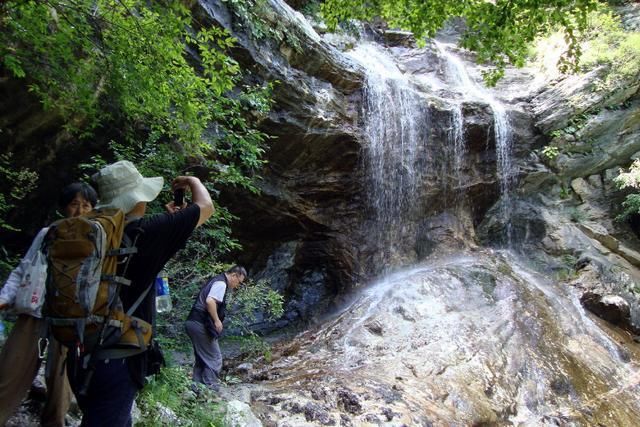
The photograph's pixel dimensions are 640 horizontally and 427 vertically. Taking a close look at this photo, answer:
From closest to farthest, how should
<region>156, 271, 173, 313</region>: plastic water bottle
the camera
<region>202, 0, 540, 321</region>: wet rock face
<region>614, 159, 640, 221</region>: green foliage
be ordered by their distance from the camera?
the camera, <region>156, 271, 173, 313</region>: plastic water bottle, <region>202, 0, 540, 321</region>: wet rock face, <region>614, 159, 640, 221</region>: green foliage

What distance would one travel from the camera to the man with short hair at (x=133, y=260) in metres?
1.87

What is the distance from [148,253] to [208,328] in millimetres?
3139

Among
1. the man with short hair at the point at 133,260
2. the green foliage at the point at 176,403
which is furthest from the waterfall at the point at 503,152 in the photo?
the man with short hair at the point at 133,260

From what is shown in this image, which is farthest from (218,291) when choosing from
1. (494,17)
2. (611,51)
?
(611,51)

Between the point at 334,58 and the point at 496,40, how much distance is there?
640 centimetres

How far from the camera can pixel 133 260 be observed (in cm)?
199

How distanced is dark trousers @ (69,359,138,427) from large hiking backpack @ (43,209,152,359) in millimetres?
66

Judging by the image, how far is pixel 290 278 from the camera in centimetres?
1161

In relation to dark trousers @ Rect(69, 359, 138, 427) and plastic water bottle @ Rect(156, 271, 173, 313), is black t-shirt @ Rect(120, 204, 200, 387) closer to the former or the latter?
dark trousers @ Rect(69, 359, 138, 427)

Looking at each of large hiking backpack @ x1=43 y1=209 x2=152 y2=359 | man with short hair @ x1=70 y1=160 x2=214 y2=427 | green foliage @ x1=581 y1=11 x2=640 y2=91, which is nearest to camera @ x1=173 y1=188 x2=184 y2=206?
man with short hair @ x1=70 y1=160 x2=214 y2=427

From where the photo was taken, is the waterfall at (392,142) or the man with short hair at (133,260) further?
the waterfall at (392,142)

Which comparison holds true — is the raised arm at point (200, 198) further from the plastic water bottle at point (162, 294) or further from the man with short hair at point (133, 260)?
the plastic water bottle at point (162, 294)

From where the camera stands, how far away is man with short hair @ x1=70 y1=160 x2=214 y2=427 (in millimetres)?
1868

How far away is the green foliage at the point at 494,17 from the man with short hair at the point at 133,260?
10.6 ft
